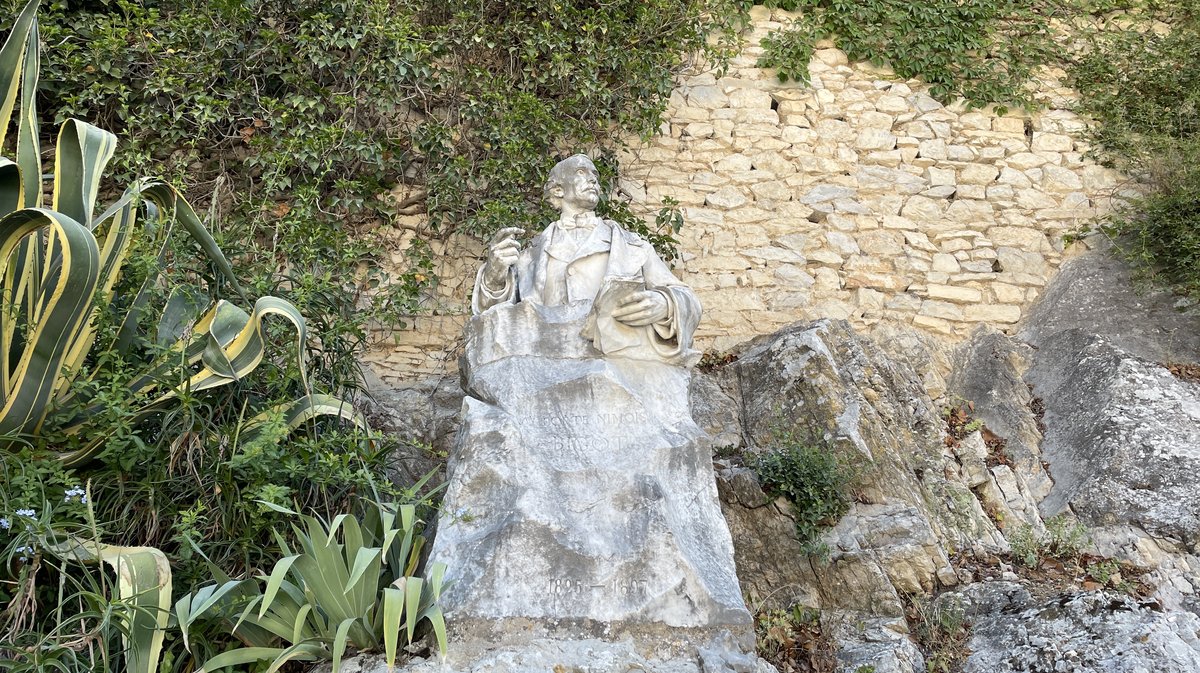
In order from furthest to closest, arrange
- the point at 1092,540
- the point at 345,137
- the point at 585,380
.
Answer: the point at 345,137 → the point at 1092,540 → the point at 585,380

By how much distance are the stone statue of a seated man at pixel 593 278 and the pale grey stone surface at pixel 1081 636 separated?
1.84 meters

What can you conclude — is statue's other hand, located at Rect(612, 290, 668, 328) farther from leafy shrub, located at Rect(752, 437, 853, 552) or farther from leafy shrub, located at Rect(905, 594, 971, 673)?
leafy shrub, located at Rect(905, 594, 971, 673)

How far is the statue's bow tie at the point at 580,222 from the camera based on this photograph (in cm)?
471

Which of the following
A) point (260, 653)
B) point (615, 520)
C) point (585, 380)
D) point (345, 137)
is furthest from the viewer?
point (345, 137)

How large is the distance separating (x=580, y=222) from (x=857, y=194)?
138 inches

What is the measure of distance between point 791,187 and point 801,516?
2882mm

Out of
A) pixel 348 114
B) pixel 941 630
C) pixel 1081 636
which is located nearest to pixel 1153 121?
pixel 941 630

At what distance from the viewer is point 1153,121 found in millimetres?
7684

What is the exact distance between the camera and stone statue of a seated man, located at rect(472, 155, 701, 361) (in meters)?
4.24

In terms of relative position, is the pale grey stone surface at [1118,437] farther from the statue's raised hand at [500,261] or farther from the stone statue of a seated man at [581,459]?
the statue's raised hand at [500,261]

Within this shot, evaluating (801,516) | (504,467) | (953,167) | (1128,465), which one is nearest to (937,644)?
(801,516)

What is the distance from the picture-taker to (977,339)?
7207mm

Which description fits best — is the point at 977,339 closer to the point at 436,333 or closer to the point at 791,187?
the point at 791,187

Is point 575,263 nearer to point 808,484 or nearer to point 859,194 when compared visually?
point 808,484
